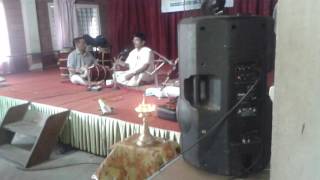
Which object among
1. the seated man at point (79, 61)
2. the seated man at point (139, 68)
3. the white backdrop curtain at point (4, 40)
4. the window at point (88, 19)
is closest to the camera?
the seated man at point (139, 68)

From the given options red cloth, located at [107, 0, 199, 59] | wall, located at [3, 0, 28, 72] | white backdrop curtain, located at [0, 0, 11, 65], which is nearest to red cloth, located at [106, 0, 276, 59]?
red cloth, located at [107, 0, 199, 59]

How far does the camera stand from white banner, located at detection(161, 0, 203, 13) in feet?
20.5

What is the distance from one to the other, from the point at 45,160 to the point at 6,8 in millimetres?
4351

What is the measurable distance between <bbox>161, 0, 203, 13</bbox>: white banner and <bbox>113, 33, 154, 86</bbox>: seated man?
7.85ft

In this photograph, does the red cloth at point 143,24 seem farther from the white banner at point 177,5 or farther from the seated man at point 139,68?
the seated man at point 139,68

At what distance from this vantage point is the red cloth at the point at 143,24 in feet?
23.8

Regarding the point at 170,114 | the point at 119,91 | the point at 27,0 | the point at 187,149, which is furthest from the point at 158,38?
the point at 187,149

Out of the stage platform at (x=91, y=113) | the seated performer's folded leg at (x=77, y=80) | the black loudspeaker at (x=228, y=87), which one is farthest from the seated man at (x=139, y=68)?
the black loudspeaker at (x=228, y=87)

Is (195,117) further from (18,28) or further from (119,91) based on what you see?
(18,28)

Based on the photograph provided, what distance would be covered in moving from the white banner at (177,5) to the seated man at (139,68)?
2392 millimetres

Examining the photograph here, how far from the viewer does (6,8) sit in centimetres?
614

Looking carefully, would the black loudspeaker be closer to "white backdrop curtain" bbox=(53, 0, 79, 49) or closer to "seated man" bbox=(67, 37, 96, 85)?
"seated man" bbox=(67, 37, 96, 85)

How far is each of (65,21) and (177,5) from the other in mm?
2504

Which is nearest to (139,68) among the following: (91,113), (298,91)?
(91,113)
